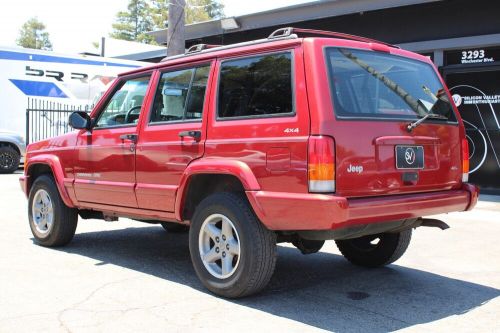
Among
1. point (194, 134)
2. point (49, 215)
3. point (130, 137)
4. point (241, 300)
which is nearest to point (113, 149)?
point (130, 137)

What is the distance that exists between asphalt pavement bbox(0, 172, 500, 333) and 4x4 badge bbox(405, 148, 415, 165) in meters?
1.16

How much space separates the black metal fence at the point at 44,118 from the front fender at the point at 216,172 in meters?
15.4

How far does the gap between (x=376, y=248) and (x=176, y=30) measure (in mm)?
8330

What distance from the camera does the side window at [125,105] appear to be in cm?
569

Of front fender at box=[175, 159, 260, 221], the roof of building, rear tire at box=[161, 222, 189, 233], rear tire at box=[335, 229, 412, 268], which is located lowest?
rear tire at box=[161, 222, 189, 233]

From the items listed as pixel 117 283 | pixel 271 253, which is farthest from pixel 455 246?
pixel 117 283

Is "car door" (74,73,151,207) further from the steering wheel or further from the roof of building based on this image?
the roof of building

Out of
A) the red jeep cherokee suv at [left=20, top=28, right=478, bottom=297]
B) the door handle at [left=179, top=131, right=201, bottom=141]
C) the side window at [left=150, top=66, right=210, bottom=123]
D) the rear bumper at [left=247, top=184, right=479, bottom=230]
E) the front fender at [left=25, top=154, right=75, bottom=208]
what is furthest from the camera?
the front fender at [left=25, top=154, right=75, bottom=208]

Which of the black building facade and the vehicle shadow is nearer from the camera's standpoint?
the vehicle shadow

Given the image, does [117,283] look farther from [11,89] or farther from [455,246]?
[11,89]

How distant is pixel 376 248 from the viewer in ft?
18.6

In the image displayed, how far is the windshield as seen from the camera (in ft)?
14.0

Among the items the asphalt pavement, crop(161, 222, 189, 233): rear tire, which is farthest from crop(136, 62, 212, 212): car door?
crop(161, 222, 189, 233): rear tire

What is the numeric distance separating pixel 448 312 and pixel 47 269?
374 cm
